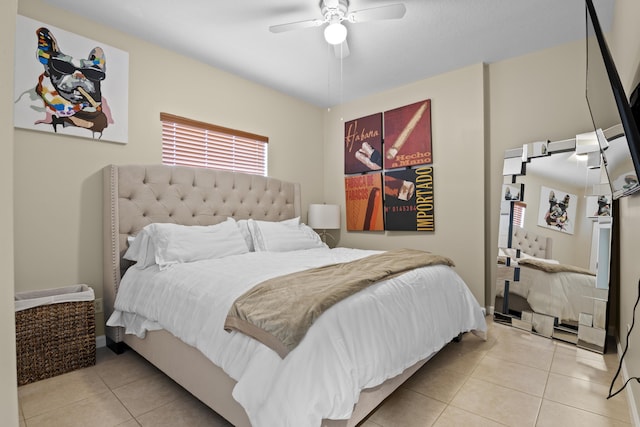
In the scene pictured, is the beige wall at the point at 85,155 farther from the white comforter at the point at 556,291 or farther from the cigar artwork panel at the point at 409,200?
the white comforter at the point at 556,291

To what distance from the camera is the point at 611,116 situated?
1177mm

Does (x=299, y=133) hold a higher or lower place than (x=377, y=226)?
higher

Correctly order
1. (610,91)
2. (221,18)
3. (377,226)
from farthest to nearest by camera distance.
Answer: (377,226) → (221,18) → (610,91)

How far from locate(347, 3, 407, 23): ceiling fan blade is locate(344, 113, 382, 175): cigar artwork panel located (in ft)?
6.01

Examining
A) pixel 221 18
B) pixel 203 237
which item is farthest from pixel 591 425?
pixel 221 18

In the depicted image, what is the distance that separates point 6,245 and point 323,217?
3.49 meters

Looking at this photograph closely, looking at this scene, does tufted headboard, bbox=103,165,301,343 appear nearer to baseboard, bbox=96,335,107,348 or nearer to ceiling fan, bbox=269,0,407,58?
baseboard, bbox=96,335,107,348

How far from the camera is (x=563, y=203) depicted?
2.72 metres

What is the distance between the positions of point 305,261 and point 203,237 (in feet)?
2.82

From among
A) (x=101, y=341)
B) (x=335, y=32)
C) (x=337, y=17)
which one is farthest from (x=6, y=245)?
(x=101, y=341)

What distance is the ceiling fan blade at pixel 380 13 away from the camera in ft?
6.65

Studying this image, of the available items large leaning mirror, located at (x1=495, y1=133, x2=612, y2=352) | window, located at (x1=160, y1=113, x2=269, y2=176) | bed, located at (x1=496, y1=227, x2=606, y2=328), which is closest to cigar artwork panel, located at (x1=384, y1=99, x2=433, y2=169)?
large leaning mirror, located at (x1=495, y1=133, x2=612, y2=352)

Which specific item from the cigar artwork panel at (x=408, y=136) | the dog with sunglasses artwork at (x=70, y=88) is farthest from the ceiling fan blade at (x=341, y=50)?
the dog with sunglasses artwork at (x=70, y=88)

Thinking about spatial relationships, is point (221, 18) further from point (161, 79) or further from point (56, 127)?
point (56, 127)
